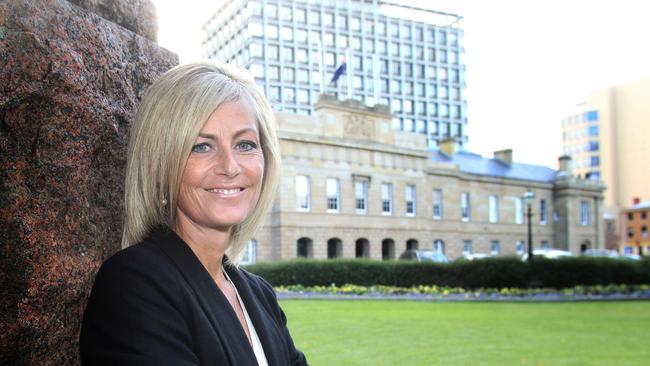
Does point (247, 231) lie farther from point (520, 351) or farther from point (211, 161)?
point (520, 351)

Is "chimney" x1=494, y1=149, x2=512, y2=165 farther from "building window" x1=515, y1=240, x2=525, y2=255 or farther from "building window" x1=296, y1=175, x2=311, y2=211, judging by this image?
"building window" x1=296, y1=175, x2=311, y2=211

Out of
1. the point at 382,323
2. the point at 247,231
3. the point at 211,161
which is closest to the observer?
the point at 211,161

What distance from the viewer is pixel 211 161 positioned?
204 centimetres

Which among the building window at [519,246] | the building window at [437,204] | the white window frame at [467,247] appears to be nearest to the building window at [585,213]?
the building window at [519,246]

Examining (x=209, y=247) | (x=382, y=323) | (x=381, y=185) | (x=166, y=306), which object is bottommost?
(x=382, y=323)

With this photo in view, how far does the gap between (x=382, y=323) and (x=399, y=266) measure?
38.0 ft

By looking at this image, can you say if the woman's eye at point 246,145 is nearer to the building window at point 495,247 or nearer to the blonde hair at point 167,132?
the blonde hair at point 167,132

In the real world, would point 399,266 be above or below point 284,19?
below

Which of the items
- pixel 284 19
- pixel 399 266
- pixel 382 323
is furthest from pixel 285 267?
pixel 284 19

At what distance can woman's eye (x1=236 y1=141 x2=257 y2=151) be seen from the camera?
2.13 m

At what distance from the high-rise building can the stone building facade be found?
174 feet

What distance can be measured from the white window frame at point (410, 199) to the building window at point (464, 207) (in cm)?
581

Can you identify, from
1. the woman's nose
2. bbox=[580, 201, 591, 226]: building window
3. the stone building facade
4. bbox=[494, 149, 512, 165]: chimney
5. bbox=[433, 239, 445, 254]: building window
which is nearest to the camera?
the woman's nose

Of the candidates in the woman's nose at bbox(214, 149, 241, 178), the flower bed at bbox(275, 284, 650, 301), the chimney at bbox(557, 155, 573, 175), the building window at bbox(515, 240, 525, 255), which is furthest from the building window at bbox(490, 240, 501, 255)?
the woman's nose at bbox(214, 149, 241, 178)
